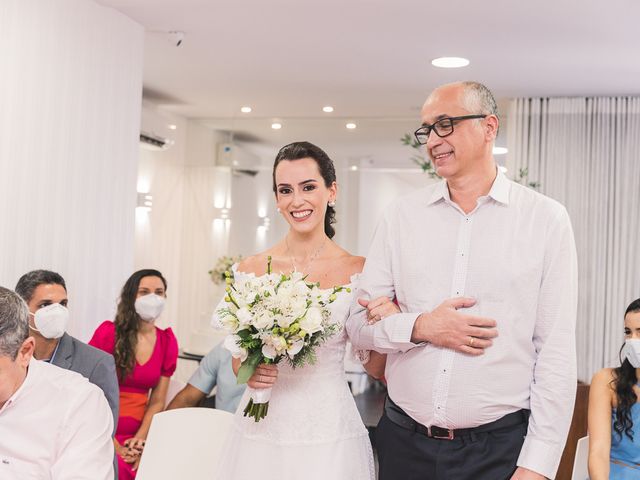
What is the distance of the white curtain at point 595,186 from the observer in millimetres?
7105

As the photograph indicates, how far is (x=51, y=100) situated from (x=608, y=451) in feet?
10.7

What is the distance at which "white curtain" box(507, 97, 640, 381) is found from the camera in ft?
23.3

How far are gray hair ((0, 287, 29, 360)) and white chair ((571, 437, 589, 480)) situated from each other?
9.08ft

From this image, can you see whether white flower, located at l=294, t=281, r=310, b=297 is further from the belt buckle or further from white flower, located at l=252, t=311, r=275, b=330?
the belt buckle

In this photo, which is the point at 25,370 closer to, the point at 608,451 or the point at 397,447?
the point at 397,447

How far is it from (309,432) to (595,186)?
525cm

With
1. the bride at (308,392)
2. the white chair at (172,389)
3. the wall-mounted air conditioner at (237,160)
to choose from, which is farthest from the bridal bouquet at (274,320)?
the wall-mounted air conditioner at (237,160)

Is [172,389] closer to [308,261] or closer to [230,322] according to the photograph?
[308,261]

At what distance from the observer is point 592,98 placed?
23.4ft

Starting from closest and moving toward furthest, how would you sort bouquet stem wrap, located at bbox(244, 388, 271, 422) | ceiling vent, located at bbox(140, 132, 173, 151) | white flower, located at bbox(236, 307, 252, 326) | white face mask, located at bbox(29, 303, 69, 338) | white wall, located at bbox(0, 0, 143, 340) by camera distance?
white flower, located at bbox(236, 307, 252, 326) < bouquet stem wrap, located at bbox(244, 388, 271, 422) < white face mask, located at bbox(29, 303, 69, 338) < white wall, located at bbox(0, 0, 143, 340) < ceiling vent, located at bbox(140, 132, 173, 151)

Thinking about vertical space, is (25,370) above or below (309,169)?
below

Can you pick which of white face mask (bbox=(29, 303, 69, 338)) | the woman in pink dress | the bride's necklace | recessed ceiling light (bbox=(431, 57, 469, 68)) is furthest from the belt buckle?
recessed ceiling light (bbox=(431, 57, 469, 68))

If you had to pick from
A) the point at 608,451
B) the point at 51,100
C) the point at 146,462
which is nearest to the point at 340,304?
the point at 146,462

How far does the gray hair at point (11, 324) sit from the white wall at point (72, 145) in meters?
1.93
